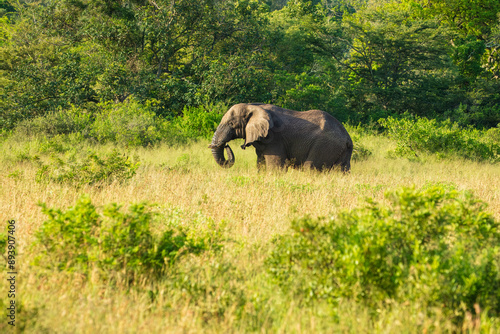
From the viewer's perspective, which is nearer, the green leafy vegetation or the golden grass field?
the golden grass field

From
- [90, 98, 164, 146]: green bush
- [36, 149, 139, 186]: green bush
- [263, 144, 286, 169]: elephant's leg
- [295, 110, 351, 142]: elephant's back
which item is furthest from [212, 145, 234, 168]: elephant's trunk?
[90, 98, 164, 146]: green bush

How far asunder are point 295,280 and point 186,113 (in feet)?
49.0

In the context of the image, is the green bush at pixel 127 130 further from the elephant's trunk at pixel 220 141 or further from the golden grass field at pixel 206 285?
the golden grass field at pixel 206 285

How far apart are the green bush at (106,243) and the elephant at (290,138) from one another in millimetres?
5534

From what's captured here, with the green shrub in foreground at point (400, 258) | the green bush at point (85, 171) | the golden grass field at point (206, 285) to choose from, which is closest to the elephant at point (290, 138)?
the golden grass field at point (206, 285)

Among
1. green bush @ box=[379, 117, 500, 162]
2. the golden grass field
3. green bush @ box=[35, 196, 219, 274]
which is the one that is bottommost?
green bush @ box=[379, 117, 500, 162]

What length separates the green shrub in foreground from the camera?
3.25 meters

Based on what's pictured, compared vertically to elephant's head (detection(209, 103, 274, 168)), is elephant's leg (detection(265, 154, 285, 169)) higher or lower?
lower

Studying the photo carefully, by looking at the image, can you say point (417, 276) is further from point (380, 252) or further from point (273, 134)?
point (273, 134)

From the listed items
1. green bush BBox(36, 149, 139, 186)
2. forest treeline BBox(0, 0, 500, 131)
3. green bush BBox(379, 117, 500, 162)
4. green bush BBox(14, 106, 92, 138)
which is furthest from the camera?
forest treeline BBox(0, 0, 500, 131)

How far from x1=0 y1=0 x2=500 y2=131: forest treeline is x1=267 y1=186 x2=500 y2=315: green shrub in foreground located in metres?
13.4

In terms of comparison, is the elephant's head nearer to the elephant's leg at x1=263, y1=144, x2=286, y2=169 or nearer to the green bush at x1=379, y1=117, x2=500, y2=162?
the elephant's leg at x1=263, y1=144, x2=286, y2=169

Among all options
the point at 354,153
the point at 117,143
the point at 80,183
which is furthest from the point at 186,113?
the point at 80,183

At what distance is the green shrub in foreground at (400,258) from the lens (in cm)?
325
